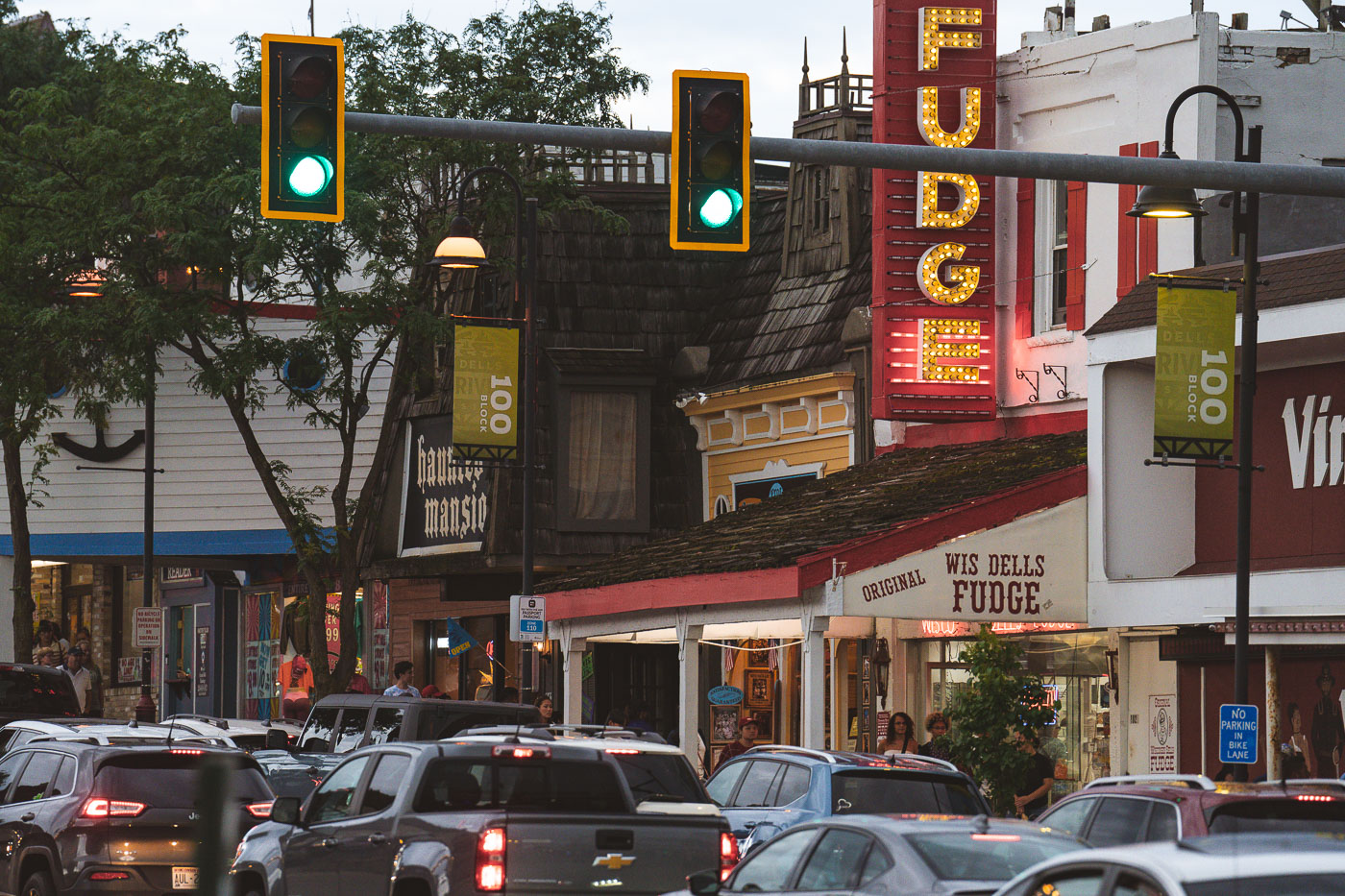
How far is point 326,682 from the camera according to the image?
28734mm

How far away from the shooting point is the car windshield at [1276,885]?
634cm

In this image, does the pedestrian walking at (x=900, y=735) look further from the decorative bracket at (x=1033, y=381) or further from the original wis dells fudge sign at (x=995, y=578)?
the decorative bracket at (x=1033, y=381)

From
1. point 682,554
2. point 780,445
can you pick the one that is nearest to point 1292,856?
point 682,554

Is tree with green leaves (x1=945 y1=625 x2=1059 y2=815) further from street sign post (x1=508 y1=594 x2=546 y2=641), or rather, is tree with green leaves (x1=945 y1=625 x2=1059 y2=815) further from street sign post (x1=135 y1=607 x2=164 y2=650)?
street sign post (x1=135 y1=607 x2=164 y2=650)

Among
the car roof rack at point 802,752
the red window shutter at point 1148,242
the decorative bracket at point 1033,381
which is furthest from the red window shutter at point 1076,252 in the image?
the car roof rack at point 802,752

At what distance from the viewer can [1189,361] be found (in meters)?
18.7

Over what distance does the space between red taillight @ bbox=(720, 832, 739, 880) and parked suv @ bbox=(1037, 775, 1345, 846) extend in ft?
5.90

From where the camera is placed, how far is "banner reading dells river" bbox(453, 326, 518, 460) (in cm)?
2439

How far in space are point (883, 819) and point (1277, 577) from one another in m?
10.4

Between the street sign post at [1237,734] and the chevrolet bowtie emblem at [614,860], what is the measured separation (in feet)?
21.9

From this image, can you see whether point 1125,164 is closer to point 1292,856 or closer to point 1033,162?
point 1033,162

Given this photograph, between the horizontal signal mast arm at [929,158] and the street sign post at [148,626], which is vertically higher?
the horizontal signal mast arm at [929,158]

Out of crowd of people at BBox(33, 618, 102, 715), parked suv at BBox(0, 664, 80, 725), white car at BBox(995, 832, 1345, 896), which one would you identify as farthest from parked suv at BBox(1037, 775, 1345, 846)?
crowd of people at BBox(33, 618, 102, 715)

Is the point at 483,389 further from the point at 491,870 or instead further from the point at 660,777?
the point at 491,870
